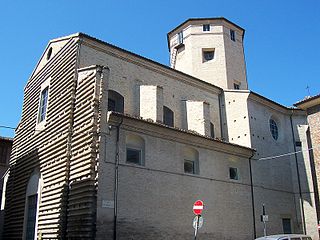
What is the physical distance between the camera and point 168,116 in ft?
69.1

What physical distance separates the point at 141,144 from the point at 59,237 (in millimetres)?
4918

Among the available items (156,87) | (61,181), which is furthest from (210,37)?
(61,181)

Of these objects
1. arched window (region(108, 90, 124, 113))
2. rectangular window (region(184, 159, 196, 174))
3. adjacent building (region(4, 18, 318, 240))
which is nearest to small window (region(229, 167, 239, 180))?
adjacent building (region(4, 18, 318, 240))

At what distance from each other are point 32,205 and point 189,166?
25.0 feet

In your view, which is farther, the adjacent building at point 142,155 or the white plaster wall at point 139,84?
the white plaster wall at point 139,84

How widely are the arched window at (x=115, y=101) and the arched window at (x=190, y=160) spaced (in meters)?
3.88

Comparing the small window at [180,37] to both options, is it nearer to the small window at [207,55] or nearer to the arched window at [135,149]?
the small window at [207,55]

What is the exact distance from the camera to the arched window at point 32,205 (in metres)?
17.0

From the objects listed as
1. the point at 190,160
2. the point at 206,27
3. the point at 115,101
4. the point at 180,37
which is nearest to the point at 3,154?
the point at 115,101

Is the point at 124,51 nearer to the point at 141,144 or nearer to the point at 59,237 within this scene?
the point at 141,144

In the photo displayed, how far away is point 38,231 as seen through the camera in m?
16.1

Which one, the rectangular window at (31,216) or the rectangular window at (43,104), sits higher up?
the rectangular window at (43,104)

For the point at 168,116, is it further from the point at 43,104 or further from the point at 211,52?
the point at 211,52

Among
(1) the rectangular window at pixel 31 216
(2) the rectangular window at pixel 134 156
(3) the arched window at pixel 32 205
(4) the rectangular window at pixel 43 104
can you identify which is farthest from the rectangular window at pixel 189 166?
(4) the rectangular window at pixel 43 104
